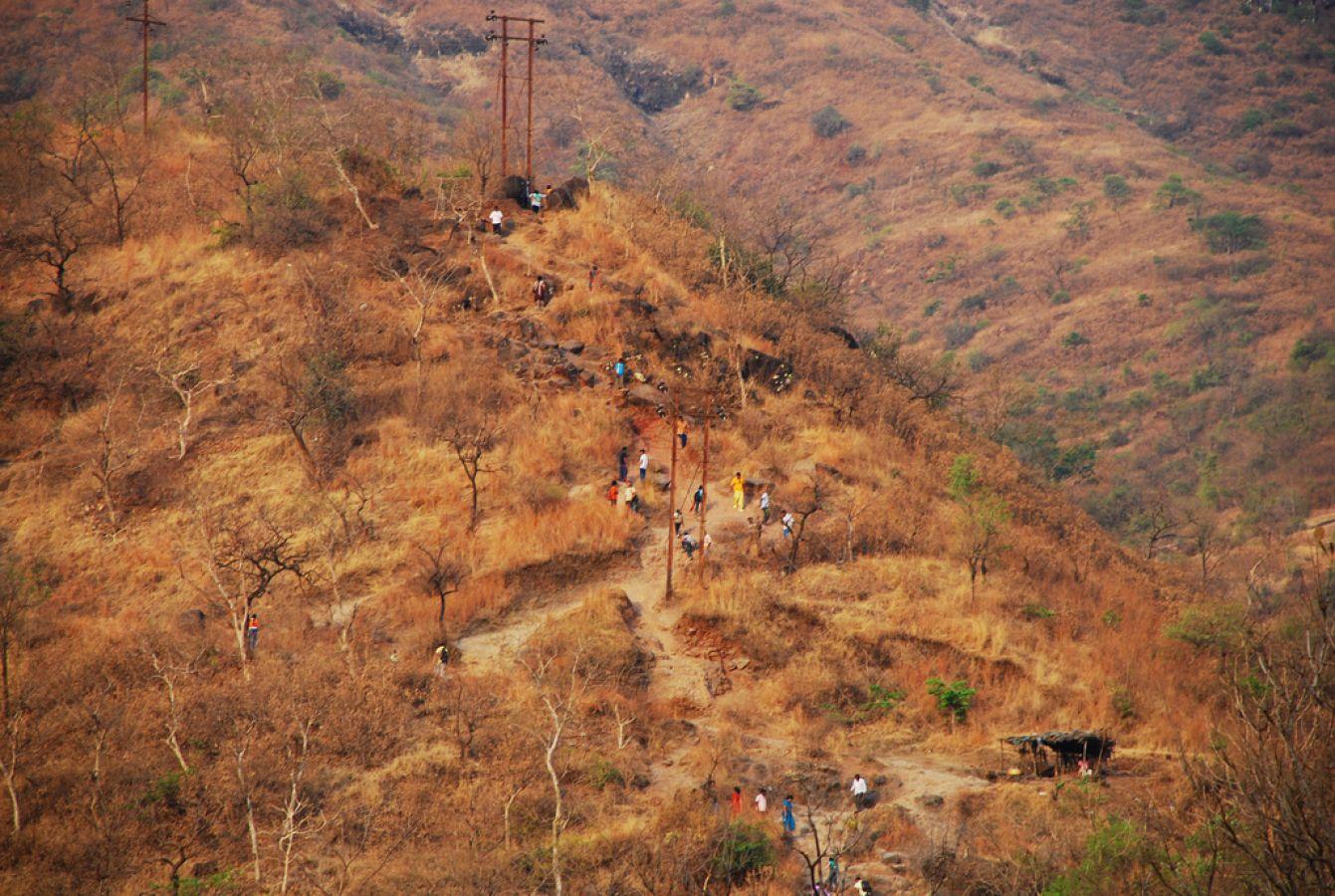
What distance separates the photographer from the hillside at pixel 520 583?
21.0 m

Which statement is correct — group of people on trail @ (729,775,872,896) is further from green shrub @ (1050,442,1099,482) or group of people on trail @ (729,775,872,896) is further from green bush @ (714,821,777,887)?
green shrub @ (1050,442,1099,482)

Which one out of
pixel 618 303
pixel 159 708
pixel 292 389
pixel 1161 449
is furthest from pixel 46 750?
pixel 1161 449

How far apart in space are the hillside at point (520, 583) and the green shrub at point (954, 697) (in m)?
0.07

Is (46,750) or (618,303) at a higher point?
(618,303)

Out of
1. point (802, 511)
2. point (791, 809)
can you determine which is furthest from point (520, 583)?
point (791, 809)

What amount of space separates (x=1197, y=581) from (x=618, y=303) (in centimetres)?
2143

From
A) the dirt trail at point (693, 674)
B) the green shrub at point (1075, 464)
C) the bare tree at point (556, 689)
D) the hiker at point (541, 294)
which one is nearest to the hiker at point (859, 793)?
the dirt trail at point (693, 674)

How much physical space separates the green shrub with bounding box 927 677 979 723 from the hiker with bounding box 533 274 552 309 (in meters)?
19.5

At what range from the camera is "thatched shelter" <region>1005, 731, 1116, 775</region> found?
82.4ft

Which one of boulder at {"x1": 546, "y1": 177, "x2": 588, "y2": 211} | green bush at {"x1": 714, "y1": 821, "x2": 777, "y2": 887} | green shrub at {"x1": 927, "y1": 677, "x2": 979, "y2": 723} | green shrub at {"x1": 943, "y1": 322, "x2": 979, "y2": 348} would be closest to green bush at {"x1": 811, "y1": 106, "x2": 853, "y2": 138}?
green shrub at {"x1": 943, "y1": 322, "x2": 979, "y2": 348}

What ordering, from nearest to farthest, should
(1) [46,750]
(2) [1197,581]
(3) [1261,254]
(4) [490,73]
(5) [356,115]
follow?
(1) [46,750], (2) [1197,581], (5) [356,115], (3) [1261,254], (4) [490,73]

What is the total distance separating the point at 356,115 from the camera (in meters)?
53.4

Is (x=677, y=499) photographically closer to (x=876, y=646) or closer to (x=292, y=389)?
(x=876, y=646)

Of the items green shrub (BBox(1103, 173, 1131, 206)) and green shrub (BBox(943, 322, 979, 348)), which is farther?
green shrub (BBox(1103, 173, 1131, 206))
